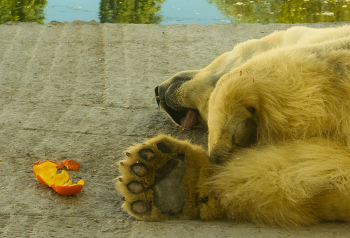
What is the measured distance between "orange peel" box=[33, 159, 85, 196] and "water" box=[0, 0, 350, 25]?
322cm

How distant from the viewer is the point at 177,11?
562cm

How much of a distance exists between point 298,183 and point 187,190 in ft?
1.47

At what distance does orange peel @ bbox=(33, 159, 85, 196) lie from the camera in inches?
77.6

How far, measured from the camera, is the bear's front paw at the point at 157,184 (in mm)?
1701

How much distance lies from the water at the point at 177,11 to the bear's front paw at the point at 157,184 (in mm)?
3640

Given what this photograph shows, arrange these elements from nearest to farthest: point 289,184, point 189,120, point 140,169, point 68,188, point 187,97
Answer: point 289,184
point 140,169
point 68,188
point 187,97
point 189,120

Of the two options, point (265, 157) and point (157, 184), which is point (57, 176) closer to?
point (157, 184)

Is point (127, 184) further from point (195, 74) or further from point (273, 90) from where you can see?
point (195, 74)

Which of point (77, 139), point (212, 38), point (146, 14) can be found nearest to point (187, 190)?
point (77, 139)

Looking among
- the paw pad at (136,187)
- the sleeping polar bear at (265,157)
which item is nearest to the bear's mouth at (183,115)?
the sleeping polar bear at (265,157)

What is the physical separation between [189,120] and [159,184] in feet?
3.80

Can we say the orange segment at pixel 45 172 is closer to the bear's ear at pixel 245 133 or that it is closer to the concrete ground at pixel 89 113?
the concrete ground at pixel 89 113

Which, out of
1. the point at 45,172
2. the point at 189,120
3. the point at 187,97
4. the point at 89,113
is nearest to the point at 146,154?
the point at 45,172

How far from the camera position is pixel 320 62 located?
71.2 inches
